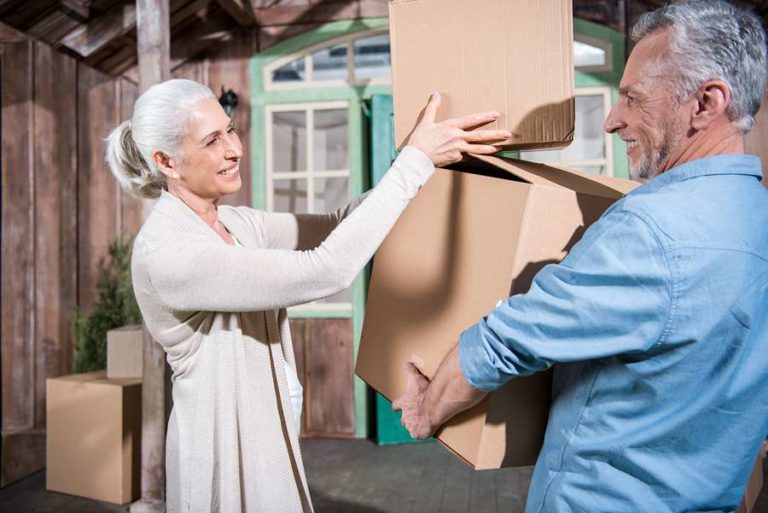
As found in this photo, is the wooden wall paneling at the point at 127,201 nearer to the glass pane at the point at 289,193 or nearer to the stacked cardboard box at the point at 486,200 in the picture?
the glass pane at the point at 289,193

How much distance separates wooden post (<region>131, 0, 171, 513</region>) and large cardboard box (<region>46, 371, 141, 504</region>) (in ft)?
0.67

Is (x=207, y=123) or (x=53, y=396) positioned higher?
(x=207, y=123)

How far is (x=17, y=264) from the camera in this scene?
3.84 meters

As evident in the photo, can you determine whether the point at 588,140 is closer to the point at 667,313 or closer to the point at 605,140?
the point at 605,140

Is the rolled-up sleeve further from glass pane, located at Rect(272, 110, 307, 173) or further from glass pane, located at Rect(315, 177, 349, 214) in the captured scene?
glass pane, located at Rect(272, 110, 307, 173)

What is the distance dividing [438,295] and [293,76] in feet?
11.0

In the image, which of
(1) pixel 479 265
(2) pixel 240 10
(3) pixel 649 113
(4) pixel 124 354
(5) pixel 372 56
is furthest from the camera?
(5) pixel 372 56

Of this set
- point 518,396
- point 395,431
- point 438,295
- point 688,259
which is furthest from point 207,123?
point 395,431

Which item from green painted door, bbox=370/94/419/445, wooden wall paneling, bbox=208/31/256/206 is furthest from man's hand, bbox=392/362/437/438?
wooden wall paneling, bbox=208/31/256/206

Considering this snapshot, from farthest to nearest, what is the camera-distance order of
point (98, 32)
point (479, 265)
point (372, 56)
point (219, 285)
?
point (372, 56), point (98, 32), point (219, 285), point (479, 265)

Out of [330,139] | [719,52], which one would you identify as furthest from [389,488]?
[719,52]

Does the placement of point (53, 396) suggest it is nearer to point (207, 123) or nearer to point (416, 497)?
point (416, 497)

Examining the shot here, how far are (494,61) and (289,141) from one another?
10.6ft

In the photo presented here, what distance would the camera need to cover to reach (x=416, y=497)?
10.0ft
